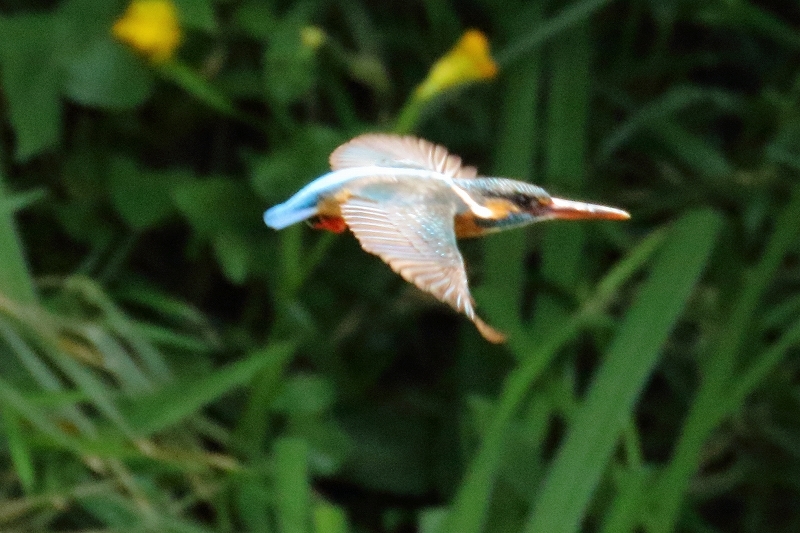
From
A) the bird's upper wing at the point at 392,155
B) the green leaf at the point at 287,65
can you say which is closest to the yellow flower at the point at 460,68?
the green leaf at the point at 287,65

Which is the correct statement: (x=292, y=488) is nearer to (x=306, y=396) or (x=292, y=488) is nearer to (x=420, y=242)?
(x=306, y=396)

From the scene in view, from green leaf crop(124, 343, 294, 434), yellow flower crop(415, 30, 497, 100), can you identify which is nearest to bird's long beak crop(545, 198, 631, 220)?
yellow flower crop(415, 30, 497, 100)

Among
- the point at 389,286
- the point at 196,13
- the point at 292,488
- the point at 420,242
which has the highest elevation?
the point at 196,13

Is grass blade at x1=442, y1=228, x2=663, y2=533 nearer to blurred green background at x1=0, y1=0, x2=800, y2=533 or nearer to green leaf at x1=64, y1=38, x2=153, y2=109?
blurred green background at x1=0, y1=0, x2=800, y2=533

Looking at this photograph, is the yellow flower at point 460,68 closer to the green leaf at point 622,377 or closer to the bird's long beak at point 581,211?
the green leaf at point 622,377

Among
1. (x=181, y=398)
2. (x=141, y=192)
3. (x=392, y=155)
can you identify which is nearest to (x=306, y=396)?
Answer: (x=181, y=398)

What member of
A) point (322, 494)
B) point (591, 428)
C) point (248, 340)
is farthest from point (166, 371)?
point (591, 428)

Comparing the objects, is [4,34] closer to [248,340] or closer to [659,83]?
[248,340]
